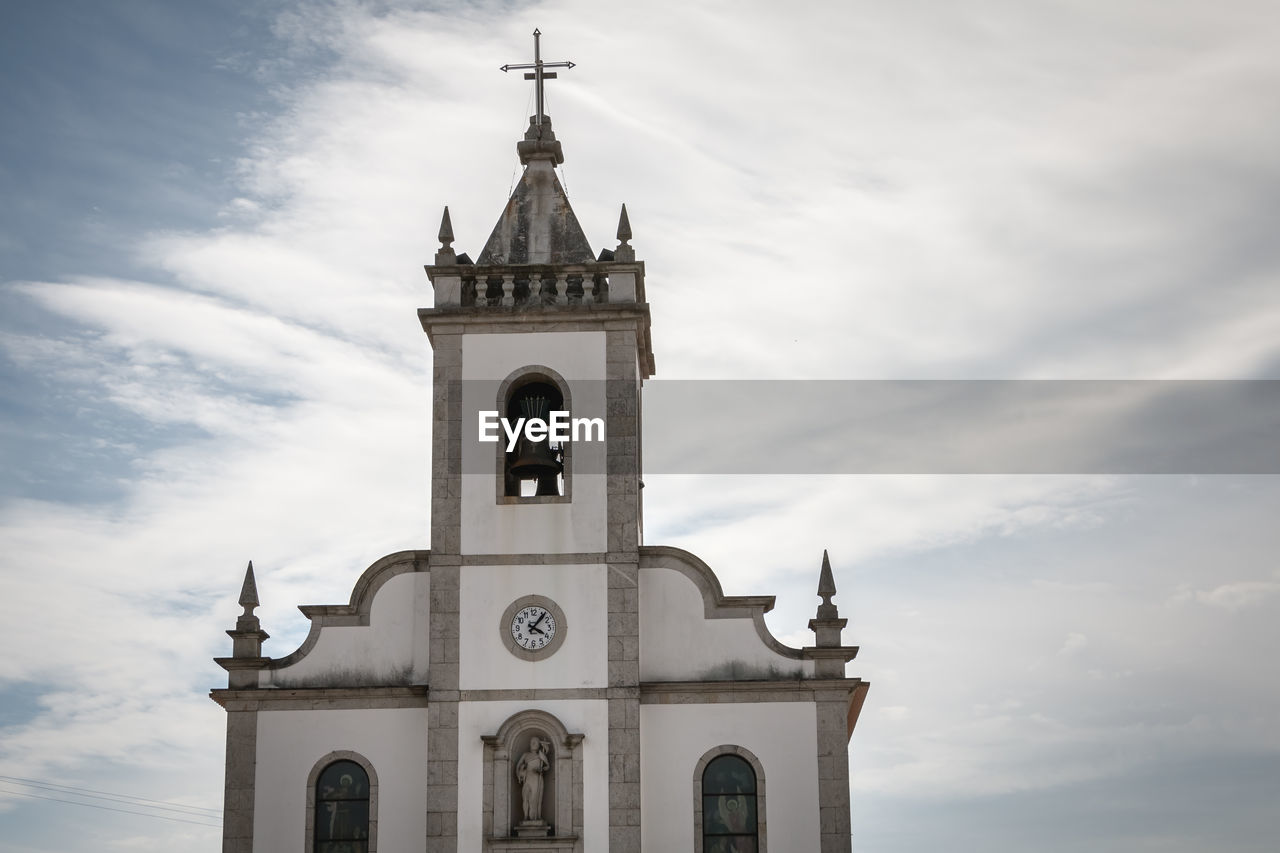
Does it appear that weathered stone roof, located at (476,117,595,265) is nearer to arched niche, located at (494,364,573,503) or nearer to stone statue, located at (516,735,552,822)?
arched niche, located at (494,364,573,503)

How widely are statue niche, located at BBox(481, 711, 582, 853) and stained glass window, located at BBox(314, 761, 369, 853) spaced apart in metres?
2.02

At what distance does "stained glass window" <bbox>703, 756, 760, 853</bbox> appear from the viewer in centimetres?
3103

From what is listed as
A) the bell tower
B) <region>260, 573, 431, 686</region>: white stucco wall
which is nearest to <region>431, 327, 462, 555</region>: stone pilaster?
the bell tower

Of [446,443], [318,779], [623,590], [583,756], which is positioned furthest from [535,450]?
[318,779]

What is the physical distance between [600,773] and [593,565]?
3359 mm

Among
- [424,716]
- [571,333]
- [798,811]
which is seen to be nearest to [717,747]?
[798,811]

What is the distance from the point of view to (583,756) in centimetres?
3125

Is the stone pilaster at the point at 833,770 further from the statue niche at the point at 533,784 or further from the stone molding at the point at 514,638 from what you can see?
the stone molding at the point at 514,638

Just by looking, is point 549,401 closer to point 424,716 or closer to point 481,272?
point 481,272

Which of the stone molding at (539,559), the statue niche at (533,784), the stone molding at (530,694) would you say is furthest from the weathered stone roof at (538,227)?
the statue niche at (533,784)

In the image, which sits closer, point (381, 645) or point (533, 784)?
point (533, 784)

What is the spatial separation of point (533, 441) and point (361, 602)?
387 cm

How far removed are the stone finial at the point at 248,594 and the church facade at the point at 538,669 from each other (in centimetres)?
4

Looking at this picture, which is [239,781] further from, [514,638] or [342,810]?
[514,638]
